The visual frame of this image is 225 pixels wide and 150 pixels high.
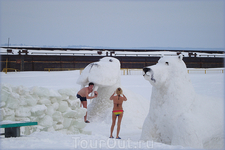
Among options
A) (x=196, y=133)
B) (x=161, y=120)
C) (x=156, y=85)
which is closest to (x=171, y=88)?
(x=156, y=85)

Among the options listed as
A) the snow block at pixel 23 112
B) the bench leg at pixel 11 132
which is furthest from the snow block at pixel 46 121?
the bench leg at pixel 11 132

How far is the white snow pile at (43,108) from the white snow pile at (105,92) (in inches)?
71.9

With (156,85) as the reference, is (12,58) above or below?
above

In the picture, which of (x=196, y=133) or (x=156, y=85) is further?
(x=156, y=85)

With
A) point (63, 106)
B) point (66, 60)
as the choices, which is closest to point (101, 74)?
point (63, 106)

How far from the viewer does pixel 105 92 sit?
8.31 meters

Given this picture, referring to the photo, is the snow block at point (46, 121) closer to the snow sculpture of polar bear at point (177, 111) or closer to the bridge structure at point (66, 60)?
the snow sculpture of polar bear at point (177, 111)

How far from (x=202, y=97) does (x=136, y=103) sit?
10.2 ft

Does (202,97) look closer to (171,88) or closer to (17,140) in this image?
(171,88)

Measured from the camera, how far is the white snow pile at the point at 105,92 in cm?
783

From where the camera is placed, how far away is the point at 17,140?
386 cm

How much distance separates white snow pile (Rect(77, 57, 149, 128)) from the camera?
308 inches

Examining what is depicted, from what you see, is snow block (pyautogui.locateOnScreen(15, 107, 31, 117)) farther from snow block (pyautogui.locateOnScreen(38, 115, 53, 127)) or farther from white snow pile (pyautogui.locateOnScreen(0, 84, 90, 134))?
snow block (pyautogui.locateOnScreen(38, 115, 53, 127))

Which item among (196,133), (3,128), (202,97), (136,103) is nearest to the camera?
(3,128)
